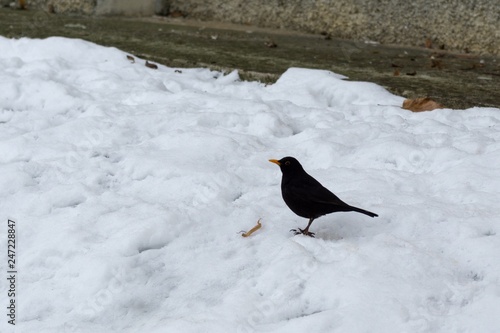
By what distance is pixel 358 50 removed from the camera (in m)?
5.66

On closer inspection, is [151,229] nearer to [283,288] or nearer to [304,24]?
[283,288]

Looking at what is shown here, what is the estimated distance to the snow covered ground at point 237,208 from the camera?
2.46 m

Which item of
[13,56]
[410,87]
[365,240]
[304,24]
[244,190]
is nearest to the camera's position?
[365,240]

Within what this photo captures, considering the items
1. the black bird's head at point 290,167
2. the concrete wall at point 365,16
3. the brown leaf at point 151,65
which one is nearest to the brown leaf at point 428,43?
A: the concrete wall at point 365,16

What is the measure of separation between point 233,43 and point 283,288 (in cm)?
361

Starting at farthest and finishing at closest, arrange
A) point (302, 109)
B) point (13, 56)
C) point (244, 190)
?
point (13, 56) → point (302, 109) → point (244, 190)

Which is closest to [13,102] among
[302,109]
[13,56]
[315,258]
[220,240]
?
[13,56]

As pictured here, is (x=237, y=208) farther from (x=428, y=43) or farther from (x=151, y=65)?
(x=428, y=43)

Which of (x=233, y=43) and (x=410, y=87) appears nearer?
(x=410, y=87)

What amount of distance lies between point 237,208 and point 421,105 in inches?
64.0

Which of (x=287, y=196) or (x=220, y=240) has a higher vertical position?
(x=287, y=196)

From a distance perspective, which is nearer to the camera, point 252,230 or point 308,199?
point 308,199

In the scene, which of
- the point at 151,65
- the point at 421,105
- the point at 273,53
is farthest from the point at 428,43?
the point at 151,65

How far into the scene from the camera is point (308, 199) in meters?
2.82
